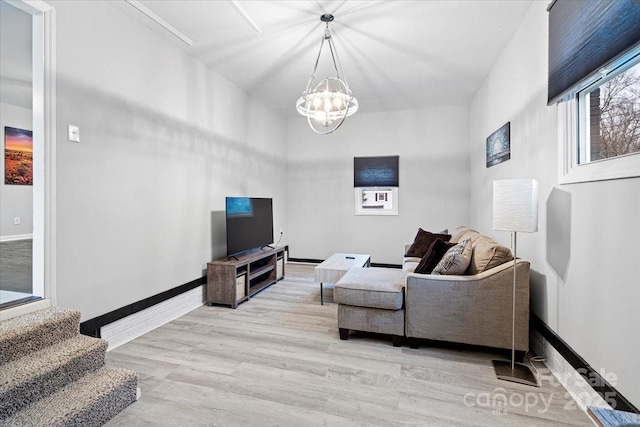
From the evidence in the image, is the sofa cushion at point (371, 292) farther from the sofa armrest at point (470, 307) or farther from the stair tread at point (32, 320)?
the stair tread at point (32, 320)

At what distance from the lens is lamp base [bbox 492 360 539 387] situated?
2.03 metres

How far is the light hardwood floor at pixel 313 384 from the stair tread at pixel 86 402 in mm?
94

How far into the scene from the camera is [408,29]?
9.66ft

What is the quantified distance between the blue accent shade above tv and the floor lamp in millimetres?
3428

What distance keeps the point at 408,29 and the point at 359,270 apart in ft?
8.35

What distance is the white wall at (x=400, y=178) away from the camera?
533 centimetres

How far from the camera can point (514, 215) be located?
205cm

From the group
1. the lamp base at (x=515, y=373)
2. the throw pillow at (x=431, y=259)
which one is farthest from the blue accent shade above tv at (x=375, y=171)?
the lamp base at (x=515, y=373)

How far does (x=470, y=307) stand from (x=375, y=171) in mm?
3698

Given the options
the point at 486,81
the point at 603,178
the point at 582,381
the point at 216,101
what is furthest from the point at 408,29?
the point at 582,381

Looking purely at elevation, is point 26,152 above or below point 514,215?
above

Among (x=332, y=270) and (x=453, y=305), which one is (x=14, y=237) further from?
(x=453, y=305)

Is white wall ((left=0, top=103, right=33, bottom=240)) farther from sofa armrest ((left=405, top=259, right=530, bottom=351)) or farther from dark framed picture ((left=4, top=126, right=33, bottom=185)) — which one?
sofa armrest ((left=405, top=259, right=530, bottom=351))

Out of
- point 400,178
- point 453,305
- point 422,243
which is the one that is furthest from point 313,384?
point 400,178
